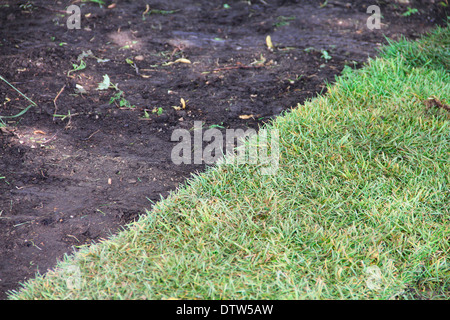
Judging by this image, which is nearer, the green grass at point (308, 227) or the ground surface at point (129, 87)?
the green grass at point (308, 227)

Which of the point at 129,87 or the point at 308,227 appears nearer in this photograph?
the point at 308,227

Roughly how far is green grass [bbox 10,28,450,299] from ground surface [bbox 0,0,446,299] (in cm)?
26

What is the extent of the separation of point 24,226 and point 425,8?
15.4ft

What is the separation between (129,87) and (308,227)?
2123 mm

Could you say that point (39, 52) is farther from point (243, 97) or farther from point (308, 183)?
point (308, 183)

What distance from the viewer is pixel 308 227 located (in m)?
2.51

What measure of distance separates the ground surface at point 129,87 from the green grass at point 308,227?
0.85 ft

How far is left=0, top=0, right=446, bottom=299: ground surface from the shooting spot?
8.91 ft

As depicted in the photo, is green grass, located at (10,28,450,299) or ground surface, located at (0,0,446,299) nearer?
green grass, located at (10,28,450,299)

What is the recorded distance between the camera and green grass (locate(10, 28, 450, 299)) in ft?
7.20

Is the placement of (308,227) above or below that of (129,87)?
below

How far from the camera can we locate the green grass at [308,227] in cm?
220

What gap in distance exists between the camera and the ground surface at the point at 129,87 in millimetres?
2715
